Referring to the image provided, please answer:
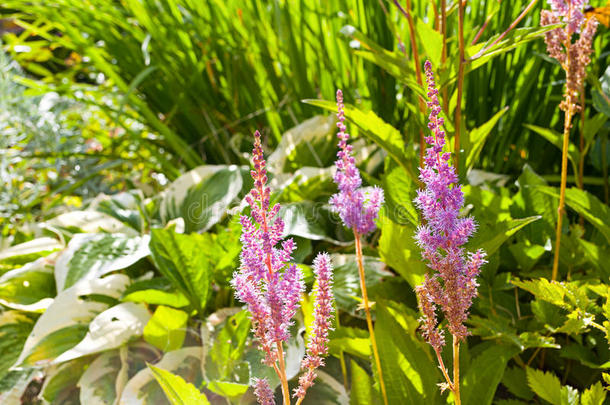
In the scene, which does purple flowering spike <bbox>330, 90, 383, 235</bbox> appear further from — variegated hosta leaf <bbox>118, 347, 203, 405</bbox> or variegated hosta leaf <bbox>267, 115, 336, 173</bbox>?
variegated hosta leaf <bbox>267, 115, 336, 173</bbox>

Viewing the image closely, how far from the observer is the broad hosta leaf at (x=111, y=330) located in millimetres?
817

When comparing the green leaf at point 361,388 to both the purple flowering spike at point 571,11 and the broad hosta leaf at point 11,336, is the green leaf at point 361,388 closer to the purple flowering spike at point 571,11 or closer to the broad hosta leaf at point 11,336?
the purple flowering spike at point 571,11

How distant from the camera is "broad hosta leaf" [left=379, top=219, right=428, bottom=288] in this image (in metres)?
0.62

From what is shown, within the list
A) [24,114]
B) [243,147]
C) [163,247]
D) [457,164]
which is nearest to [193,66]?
[243,147]

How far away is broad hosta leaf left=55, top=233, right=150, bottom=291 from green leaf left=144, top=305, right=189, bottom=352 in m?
0.14

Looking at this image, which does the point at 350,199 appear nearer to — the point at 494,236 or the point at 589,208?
the point at 494,236

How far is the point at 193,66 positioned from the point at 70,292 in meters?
0.65

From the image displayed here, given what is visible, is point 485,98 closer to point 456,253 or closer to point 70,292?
point 456,253

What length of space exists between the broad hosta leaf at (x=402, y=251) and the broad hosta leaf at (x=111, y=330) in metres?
0.44

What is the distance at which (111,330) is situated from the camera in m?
0.84

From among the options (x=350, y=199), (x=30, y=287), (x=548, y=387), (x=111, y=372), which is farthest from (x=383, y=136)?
(x=30, y=287)

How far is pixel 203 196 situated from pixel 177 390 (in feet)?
2.14

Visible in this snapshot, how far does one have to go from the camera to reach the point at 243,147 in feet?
4.55

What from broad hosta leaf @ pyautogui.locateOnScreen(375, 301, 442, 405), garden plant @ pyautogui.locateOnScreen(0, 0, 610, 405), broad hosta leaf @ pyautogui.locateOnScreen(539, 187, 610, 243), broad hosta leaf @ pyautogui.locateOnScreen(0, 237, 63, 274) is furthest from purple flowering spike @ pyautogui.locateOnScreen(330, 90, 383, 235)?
broad hosta leaf @ pyautogui.locateOnScreen(0, 237, 63, 274)
